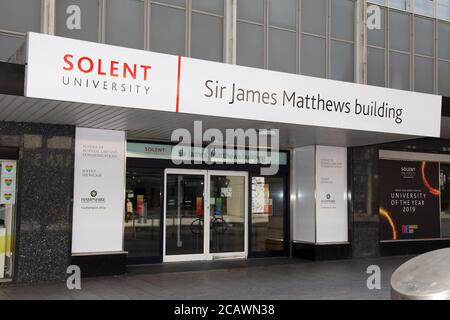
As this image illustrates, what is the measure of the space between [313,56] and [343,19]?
1367mm

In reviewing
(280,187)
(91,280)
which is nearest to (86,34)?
(91,280)

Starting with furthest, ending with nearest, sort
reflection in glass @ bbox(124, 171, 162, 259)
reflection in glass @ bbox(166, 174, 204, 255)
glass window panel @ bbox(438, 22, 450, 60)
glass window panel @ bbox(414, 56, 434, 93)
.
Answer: glass window panel @ bbox(438, 22, 450, 60), glass window panel @ bbox(414, 56, 434, 93), reflection in glass @ bbox(166, 174, 204, 255), reflection in glass @ bbox(124, 171, 162, 259)

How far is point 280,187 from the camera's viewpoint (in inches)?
521

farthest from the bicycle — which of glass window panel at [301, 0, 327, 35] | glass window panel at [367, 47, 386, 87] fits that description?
glass window panel at [367, 47, 386, 87]

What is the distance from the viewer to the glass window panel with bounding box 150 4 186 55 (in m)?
11.3

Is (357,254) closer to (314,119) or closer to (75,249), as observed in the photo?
(314,119)

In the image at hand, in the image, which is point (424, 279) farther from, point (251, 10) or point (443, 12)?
point (443, 12)

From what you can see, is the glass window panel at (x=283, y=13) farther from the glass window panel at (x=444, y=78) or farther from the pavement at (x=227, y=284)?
the pavement at (x=227, y=284)

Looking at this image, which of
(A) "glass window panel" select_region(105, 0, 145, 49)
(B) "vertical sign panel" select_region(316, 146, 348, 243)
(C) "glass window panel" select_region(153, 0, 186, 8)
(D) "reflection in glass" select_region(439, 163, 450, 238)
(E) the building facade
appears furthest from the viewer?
(D) "reflection in glass" select_region(439, 163, 450, 238)

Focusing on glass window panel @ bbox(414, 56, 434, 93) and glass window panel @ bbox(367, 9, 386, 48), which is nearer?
glass window panel @ bbox(367, 9, 386, 48)

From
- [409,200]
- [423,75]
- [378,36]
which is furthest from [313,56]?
[409,200]

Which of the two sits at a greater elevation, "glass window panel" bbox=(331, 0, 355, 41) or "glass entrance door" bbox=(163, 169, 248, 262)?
"glass window panel" bbox=(331, 0, 355, 41)

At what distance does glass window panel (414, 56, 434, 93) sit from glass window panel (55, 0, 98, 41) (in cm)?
872

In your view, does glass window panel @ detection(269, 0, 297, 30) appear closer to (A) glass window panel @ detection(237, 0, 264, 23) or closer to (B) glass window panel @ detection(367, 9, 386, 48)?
(A) glass window panel @ detection(237, 0, 264, 23)
